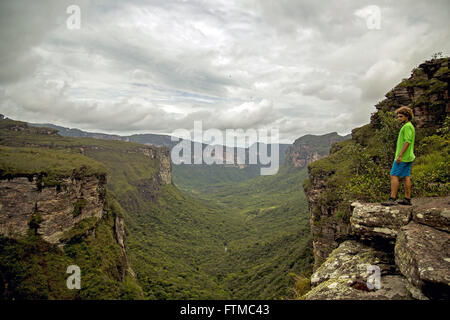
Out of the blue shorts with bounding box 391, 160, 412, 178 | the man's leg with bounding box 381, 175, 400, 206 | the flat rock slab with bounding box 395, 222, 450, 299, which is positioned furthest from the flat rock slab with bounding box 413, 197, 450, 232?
the blue shorts with bounding box 391, 160, 412, 178

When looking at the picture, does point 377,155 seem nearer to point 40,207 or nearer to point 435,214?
point 435,214

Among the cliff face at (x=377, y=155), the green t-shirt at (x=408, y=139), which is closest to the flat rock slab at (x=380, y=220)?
the cliff face at (x=377, y=155)

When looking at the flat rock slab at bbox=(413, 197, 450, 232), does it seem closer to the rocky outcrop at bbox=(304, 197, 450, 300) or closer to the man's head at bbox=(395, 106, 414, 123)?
the rocky outcrop at bbox=(304, 197, 450, 300)

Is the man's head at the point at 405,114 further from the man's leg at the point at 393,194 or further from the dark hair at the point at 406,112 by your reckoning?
the man's leg at the point at 393,194

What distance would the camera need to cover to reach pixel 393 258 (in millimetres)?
6391

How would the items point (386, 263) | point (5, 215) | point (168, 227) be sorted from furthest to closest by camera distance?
1. point (168, 227)
2. point (5, 215)
3. point (386, 263)

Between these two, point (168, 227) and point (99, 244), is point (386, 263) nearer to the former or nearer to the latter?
point (99, 244)

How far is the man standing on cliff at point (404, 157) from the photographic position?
729cm

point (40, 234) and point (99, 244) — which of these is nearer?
point (40, 234)

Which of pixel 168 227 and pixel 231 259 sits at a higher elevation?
pixel 168 227

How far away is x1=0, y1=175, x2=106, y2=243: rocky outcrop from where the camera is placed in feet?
112

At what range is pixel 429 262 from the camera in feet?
15.4
